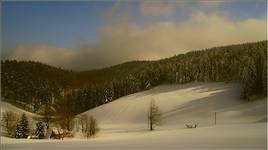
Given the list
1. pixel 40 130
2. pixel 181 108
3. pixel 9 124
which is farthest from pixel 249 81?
pixel 9 124

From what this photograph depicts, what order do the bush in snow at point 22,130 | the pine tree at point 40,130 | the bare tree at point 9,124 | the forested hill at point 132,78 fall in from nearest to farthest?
the pine tree at point 40,130 → the bare tree at point 9,124 → the bush in snow at point 22,130 → the forested hill at point 132,78

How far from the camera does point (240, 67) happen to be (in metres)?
79.8

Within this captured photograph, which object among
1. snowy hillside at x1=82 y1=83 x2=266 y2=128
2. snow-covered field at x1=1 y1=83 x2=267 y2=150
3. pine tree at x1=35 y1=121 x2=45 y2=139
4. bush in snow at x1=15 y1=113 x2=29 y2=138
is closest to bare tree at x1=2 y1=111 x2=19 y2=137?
bush in snow at x1=15 y1=113 x2=29 y2=138

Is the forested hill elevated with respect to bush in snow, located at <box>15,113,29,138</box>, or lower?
elevated

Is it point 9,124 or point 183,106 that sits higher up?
point 183,106

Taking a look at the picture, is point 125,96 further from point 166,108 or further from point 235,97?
point 235,97

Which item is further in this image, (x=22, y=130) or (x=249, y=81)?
(x=249, y=81)

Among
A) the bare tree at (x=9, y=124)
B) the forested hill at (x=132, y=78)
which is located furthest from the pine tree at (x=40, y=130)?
the forested hill at (x=132, y=78)

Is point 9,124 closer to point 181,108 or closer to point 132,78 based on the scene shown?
point 181,108

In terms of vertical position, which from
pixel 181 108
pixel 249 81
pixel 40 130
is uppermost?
pixel 249 81

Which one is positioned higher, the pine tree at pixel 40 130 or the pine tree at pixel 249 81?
the pine tree at pixel 249 81

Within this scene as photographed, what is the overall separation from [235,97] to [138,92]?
25818 millimetres

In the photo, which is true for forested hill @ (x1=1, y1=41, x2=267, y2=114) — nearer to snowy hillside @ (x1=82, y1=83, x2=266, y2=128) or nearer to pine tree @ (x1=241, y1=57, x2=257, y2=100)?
snowy hillside @ (x1=82, y1=83, x2=266, y2=128)

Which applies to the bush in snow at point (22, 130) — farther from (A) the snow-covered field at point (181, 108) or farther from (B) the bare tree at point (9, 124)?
(A) the snow-covered field at point (181, 108)
